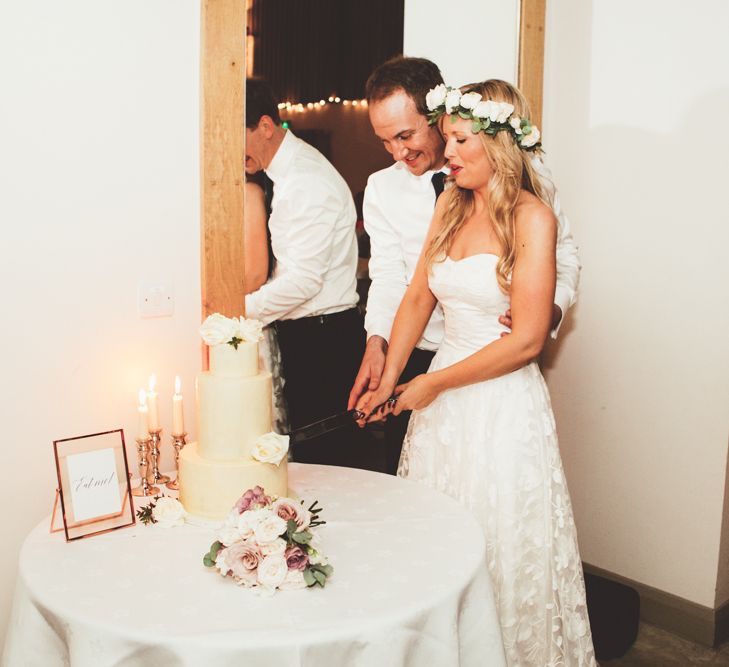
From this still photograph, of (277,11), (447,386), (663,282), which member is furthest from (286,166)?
(663,282)

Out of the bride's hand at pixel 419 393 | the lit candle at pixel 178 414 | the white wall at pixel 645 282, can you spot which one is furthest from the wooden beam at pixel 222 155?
the white wall at pixel 645 282

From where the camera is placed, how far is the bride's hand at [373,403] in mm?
2316

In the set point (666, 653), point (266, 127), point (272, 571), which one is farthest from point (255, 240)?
point (666, 653)

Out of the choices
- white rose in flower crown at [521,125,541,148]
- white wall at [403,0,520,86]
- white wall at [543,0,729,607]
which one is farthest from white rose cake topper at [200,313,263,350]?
white wall at [543,0,729,607]

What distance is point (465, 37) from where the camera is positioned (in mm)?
2807

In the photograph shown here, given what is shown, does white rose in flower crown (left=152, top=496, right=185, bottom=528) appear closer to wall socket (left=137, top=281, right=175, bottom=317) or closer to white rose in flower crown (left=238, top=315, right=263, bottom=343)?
white rose in flower crown (left=238, top=315, right=263, bottom=343)

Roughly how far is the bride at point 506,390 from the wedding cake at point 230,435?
1.94ft

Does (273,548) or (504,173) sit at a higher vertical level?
(504,173)

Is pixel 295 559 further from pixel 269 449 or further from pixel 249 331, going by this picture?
pixel 249 331

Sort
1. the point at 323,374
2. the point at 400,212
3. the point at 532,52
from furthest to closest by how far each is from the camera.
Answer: the point at 532,52
the point at 400,212
the point at 323,374

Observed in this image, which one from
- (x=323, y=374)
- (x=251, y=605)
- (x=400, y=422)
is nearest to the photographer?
(x=251, y=605)

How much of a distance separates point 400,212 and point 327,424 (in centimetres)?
71

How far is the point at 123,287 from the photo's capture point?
2006mm

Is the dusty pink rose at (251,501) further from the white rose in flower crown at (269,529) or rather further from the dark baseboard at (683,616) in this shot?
→ the dark baseboard at (683,616)
